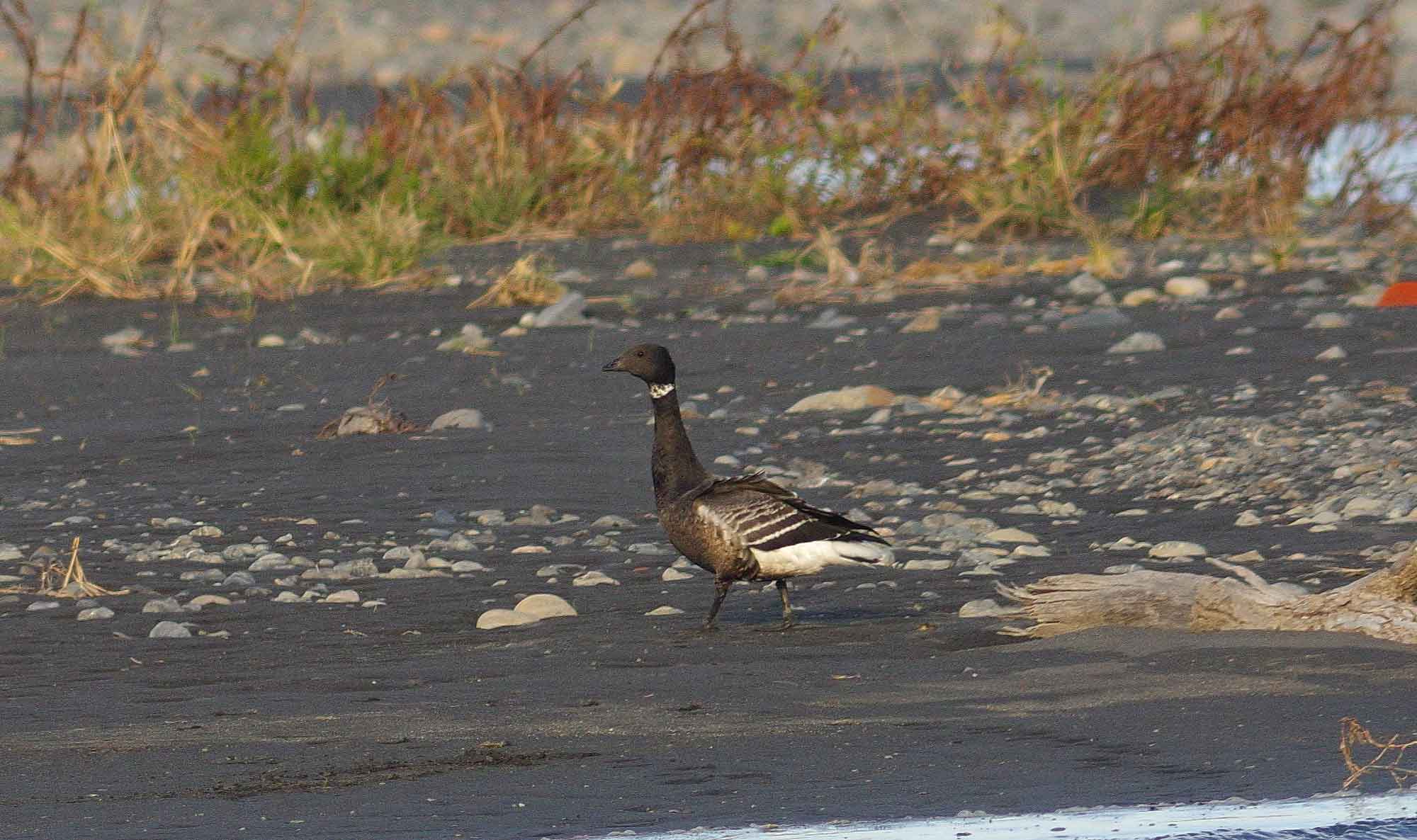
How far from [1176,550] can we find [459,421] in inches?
138

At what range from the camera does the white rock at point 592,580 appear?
6.17 metres

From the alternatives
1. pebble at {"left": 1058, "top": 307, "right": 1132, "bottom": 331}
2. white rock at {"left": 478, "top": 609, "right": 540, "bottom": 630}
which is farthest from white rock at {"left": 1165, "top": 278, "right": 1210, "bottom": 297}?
white rock at {"left": 478, "top": 609, "right": 540, "bottom": 630}

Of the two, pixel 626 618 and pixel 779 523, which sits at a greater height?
pixel 779 523

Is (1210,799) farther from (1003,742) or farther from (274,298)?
(274,298)

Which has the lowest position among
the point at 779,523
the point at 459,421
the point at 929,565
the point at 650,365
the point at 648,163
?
the point at 459,421

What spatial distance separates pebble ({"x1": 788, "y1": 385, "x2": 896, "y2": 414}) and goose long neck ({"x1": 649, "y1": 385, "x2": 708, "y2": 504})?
2.83 metres

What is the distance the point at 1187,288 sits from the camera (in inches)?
448

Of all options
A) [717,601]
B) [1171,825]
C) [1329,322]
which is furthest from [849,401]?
[1171,825]

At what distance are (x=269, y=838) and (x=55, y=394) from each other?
668cm

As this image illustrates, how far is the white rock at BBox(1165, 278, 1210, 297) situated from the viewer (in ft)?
37.2

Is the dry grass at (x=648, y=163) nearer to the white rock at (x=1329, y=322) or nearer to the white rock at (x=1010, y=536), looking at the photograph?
the white rock at (x=1329, y=322)

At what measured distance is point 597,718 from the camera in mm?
4738

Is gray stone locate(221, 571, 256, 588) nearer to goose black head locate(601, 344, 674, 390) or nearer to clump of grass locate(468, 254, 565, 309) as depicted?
goose black head locate(601, 344, 674, 390)

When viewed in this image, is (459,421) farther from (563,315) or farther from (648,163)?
(648,163)
